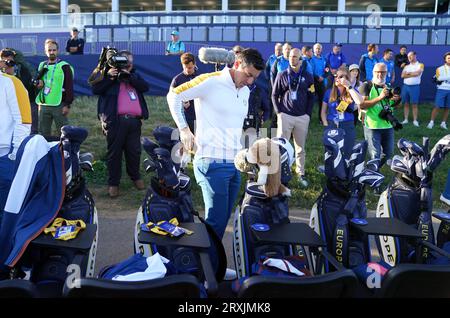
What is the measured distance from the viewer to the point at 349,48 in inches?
650

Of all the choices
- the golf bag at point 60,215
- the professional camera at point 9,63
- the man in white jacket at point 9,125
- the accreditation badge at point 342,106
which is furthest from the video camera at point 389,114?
the professional camera at point 9,63

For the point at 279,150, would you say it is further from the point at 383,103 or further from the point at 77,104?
the point at 77,104

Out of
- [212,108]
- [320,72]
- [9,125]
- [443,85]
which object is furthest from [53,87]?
[443,85]

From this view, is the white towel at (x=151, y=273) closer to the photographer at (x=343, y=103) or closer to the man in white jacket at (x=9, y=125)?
the man in white jacket at (x=9, y=125)

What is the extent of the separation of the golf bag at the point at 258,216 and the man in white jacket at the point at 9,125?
219 centimetres

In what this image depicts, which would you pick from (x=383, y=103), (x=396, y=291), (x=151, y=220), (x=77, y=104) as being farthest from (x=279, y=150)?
(x=77, y=104)

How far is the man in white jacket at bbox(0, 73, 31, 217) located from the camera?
4.04 m

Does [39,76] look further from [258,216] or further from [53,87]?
[258,216]

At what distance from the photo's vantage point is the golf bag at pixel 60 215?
108 inches

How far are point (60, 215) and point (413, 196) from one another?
2.72 m

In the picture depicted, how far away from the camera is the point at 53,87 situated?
7418 millimetres

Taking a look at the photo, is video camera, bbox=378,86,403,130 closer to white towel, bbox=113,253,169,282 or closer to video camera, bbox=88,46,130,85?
video camera, bbox=88,46,130,85

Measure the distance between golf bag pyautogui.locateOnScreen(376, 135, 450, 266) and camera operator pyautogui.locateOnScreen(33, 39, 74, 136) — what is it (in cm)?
562
